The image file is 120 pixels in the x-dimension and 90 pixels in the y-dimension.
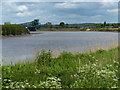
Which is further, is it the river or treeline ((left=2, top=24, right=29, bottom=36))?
treeline ((left=2, top=24, right=29, bottom=36))

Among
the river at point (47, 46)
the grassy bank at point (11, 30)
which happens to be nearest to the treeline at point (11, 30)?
the grassy bank at point (11, 30)

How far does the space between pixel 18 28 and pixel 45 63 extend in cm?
5392

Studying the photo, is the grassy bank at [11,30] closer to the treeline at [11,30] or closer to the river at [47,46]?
the treeline at [11,30]

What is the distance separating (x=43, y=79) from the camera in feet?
21.7

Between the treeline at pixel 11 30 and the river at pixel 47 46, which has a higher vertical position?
the treeline at pixel 11 30

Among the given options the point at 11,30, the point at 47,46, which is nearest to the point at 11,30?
the point at 11,30

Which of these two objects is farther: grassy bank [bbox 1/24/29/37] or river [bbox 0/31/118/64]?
grassy bank [bbox 1/24/29/37]

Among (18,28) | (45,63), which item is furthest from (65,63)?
(18,28)

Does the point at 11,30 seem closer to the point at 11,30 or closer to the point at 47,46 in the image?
the point at 11,30

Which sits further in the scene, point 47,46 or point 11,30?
point 11,30

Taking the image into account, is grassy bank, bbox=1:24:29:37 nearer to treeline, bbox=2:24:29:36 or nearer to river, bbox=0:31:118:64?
treeline, bbox=2:24:29:36

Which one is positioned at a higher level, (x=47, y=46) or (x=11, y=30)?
Result: (x=11, y=30)

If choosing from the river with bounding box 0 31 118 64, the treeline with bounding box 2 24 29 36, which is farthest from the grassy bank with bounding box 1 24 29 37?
the river with bounding box 0 31 118 64

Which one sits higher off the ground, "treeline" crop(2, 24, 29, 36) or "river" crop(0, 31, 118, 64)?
"treeline" crop(2, 24, 29, 36)
